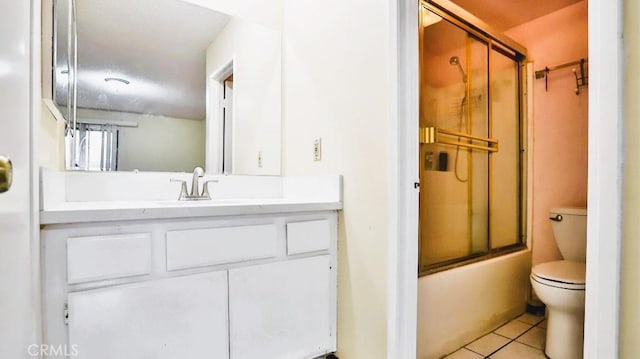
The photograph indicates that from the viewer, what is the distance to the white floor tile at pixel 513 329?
198 cm

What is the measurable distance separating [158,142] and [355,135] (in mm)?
1038

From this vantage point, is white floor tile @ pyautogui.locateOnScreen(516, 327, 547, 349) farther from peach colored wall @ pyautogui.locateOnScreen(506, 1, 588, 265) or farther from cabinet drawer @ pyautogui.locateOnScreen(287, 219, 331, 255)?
cabinet drawer @ pyautogui.locateOnScreen(287, 219, 331, 255)

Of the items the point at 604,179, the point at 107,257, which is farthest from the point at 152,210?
the point at 604,179

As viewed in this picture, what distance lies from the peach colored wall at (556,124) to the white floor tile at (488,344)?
764mm

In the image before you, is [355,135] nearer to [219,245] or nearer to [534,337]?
[219,245]

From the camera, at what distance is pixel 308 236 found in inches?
59.1

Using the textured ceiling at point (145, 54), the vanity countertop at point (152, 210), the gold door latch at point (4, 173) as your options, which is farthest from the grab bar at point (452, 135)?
the gold door latch at point (4, 173)

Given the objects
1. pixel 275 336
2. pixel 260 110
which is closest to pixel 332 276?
pixel 275 336

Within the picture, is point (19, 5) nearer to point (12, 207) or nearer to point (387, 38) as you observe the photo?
point (12, 207)

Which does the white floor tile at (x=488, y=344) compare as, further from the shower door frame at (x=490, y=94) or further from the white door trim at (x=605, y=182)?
the white door trim at (x=605, y=182)

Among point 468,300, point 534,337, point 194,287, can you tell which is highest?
point 194,287

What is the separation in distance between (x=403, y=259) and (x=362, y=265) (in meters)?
0.22

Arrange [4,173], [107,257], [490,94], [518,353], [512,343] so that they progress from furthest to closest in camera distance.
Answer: [490,94]
[512,343]
[518,353]
[107,257]
[4,173]

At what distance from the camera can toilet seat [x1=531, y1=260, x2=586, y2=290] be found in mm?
1632
